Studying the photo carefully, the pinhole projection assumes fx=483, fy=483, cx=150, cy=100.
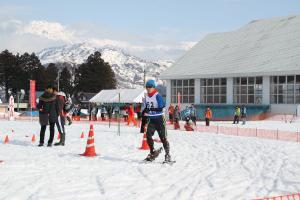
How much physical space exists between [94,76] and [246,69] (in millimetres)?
62643

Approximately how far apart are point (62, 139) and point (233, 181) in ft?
22.4

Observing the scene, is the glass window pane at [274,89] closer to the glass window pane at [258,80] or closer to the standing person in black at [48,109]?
the glass window pane at [258,80]

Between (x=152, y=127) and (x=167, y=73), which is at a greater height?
(x=167, y=73)

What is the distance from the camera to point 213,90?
53375 millimetres

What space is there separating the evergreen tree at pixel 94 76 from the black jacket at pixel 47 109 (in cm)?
9420

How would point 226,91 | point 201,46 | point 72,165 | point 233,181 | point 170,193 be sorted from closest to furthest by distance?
point 170,193
point 233,181
point 72,165
point 226,91
point 201,46

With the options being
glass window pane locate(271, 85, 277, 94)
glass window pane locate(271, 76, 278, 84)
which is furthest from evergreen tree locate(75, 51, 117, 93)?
glass window pane locate(271, 85, 277, 94)

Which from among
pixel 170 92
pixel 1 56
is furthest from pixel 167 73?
pixel 1 56

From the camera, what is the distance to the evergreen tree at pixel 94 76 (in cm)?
10788

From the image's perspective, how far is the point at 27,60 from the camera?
113 m

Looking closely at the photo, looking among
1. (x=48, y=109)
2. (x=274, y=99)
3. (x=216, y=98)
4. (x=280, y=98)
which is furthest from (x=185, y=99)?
(x=48, y=109)

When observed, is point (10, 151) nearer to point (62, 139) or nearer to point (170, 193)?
point (62, 139)

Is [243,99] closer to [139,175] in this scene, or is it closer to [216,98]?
[216,98]

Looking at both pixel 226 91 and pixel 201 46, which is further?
pixel 201 46
